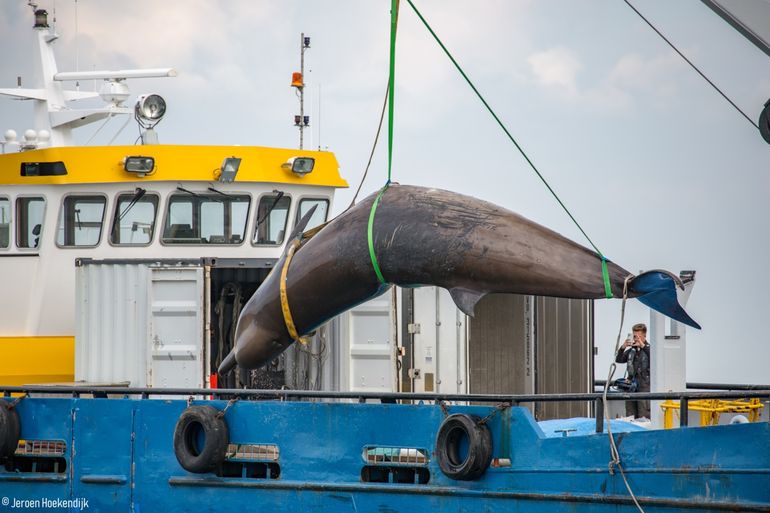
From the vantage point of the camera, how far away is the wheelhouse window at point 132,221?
14.0m

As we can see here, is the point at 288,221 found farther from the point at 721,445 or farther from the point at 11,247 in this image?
the point at 721,445

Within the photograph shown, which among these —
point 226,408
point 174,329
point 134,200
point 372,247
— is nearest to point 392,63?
point 372,247

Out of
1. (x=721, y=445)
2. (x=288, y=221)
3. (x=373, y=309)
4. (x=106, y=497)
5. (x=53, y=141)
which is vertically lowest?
(x=106, y=497)

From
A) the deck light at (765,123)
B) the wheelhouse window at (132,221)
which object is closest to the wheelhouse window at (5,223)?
the wheelhouse window at (132,221)

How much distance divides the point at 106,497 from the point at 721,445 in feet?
19.8

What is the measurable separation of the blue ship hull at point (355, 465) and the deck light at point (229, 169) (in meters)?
3.06

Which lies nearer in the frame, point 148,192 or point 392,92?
point 392,92

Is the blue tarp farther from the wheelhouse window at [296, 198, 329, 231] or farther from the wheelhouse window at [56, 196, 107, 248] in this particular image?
the wheelhouse window at [56, 196, 107, 248]

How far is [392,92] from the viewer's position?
9.28m

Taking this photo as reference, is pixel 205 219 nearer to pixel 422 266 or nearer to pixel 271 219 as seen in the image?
pixel 271 219

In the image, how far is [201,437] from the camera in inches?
449

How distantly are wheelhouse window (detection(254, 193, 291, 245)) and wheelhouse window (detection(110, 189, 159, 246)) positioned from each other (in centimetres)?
126

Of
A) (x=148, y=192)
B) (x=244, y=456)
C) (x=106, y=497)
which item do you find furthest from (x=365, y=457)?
(x=148, y=192)

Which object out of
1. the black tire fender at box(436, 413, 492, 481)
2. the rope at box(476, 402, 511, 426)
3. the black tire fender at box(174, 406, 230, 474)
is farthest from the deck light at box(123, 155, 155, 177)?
the rope at box(476, 402, 511, 426)
